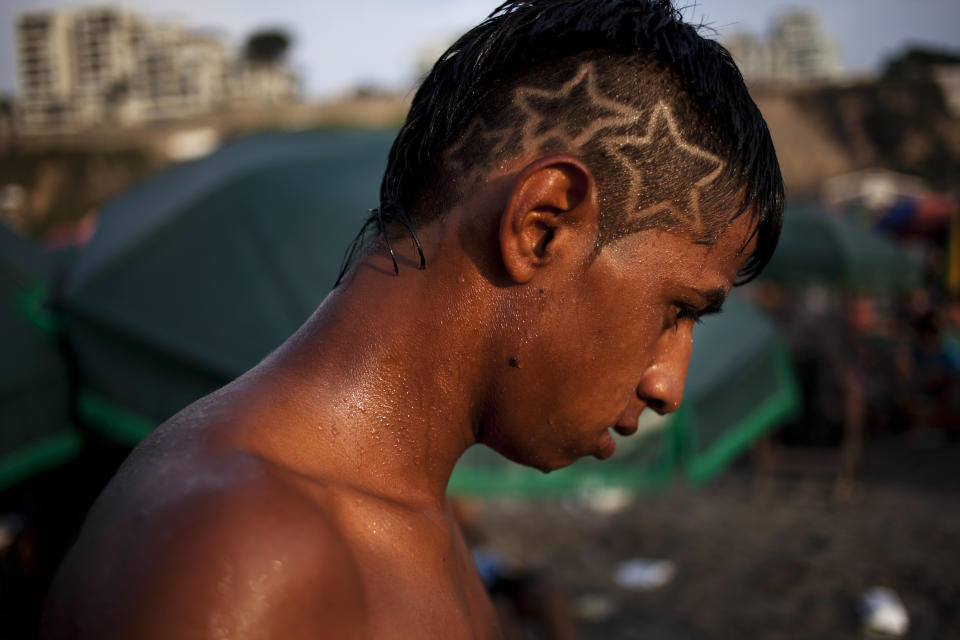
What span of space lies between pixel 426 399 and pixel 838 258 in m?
10.7

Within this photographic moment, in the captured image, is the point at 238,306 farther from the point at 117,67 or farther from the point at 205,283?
the point at 117,67

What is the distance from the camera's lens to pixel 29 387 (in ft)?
11.5

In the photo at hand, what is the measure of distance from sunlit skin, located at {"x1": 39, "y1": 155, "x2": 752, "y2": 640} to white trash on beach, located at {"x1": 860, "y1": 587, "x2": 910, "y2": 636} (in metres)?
4.69

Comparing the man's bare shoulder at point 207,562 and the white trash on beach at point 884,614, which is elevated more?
the man's bare shoulder at point 207,562

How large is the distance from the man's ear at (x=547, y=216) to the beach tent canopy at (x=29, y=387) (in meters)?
3.24

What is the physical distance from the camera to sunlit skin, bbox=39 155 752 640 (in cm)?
86

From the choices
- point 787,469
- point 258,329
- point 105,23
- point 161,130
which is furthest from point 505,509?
point 105,23

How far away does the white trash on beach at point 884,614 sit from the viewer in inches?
192

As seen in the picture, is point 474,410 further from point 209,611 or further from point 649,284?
point 209,611

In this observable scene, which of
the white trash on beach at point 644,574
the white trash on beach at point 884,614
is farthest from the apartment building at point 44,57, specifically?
the white trash on beach at point 884,614

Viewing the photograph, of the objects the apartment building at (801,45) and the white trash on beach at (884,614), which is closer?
the white trash on beach at (884,614)

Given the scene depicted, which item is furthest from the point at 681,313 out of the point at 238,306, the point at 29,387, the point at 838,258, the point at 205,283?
the point at 838,258

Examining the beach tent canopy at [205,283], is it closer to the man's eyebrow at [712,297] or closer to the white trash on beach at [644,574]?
the man's eyebrow at [712,297]

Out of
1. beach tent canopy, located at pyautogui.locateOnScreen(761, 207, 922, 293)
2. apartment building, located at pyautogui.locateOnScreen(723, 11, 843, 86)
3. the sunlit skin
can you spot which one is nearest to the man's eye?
the sunlit skin
